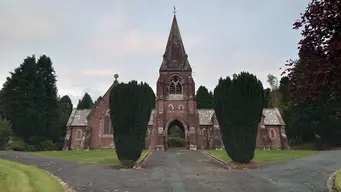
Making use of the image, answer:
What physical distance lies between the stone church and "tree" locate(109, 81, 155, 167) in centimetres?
1979

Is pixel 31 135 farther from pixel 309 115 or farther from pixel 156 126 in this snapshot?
pixel 309 115

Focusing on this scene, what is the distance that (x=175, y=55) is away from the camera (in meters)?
47.8

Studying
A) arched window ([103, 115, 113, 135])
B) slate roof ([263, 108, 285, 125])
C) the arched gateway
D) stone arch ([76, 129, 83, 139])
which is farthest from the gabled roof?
stone arch ([76, 129, 83, 139])

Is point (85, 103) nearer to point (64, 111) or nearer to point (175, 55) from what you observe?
point (64, 111)

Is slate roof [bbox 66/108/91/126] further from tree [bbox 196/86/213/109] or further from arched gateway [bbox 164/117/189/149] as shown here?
tree [bbox 196/86/213/109]

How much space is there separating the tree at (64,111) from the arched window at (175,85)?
957 inches

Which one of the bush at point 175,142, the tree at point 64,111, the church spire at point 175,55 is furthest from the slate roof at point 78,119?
the bush at point 175,142

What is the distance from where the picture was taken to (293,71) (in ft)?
29.5

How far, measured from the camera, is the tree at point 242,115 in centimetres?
2158

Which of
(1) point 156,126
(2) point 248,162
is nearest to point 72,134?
(1) point 156,126

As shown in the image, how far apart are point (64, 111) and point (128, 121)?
59737 millimetres

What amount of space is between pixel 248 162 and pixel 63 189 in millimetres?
14293

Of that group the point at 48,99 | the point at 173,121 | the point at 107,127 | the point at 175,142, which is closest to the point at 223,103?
the point at 173,121

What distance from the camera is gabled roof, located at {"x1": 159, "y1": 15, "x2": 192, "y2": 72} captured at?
1826 inches
